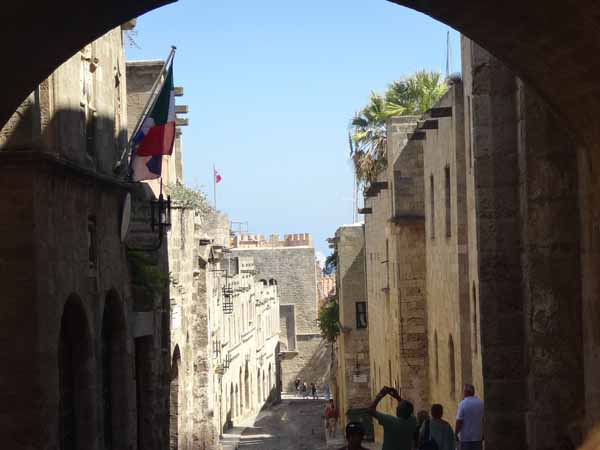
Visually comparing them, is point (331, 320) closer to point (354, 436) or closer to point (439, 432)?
point (439, 432)

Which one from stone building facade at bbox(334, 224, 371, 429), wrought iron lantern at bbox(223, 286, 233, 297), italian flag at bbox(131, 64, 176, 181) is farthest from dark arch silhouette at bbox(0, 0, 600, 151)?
wrought iron lantern at bbox(223, 286, 233, 297)

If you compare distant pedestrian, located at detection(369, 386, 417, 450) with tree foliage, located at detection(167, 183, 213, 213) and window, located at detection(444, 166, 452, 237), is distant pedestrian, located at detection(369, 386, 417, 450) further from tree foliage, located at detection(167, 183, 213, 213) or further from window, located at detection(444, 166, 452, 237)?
tree foliage, located at detection(167, 183, 213, 213)

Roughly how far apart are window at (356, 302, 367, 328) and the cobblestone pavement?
3.94m

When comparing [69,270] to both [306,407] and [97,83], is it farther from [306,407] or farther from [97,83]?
[306,407]

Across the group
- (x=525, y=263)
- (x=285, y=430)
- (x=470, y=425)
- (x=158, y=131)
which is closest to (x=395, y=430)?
(x=525, y=263)

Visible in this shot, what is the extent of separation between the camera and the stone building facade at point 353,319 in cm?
3916

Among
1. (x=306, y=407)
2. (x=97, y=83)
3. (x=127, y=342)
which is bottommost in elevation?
(x=306, y=407)

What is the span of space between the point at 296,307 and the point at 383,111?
45.8 meters

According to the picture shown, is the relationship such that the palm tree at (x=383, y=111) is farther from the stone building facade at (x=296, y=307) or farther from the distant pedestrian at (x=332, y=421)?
the stone building facade at (x=296, y=307)

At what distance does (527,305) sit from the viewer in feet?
37.2

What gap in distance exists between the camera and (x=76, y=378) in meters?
14.9

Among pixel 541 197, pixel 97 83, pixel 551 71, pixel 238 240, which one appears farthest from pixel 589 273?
pixel 238 240

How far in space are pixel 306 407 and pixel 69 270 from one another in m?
47.3

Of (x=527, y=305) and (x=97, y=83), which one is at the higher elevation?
(x=97, y=83)
